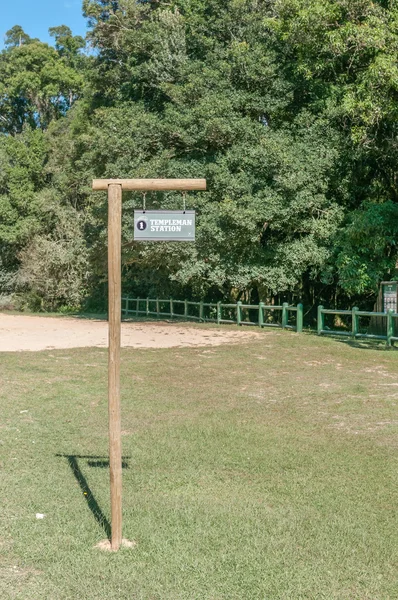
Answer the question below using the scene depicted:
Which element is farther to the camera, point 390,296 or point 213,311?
point 213,311

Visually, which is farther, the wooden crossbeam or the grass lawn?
the wooden crossbeam

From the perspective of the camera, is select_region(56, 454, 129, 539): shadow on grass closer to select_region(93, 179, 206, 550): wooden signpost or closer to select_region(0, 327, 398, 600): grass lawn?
select_region(0, 327, 398, 600): grass lawn

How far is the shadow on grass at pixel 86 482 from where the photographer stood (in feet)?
17.2

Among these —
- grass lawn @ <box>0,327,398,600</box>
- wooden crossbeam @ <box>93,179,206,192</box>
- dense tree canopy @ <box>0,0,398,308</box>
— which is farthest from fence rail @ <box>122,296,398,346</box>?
wooden crossbeam @ <box>93,179,206,192</box>

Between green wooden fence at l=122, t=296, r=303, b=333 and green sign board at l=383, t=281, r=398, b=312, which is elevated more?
green sign board at l=383, t=281, r=398, b=312

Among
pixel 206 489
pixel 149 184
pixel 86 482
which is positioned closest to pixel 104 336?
pixel 86 482

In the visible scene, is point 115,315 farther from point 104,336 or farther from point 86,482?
point 104,336

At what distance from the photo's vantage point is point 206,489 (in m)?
6.07

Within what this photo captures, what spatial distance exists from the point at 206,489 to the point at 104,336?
14.2m

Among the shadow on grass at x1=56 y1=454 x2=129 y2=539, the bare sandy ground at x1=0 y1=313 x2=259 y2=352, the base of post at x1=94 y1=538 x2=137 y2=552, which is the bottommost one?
the base of post at x1=94 y1=538 x2=137 y2=552

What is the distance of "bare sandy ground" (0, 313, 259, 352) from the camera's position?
17547 mm

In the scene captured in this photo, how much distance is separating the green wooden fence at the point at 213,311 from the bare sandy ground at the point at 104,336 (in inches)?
63.9

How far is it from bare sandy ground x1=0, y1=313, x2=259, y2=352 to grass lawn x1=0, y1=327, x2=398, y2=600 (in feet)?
18.3

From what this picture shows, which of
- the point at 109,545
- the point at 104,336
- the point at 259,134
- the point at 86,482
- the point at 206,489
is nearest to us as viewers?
the point at 109,545
